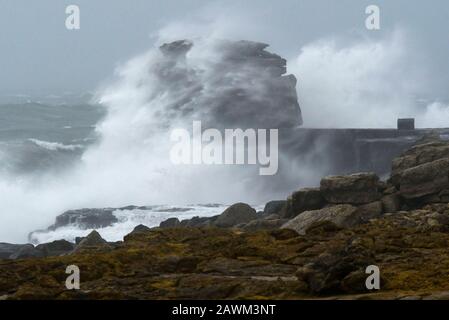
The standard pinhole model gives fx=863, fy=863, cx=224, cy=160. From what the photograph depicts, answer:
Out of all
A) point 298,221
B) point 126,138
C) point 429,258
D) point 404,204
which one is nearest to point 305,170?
point 126,138

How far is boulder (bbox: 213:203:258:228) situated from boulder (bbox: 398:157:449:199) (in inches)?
174

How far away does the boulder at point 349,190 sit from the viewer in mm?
20844

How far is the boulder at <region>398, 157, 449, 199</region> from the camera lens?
2106 centimetres

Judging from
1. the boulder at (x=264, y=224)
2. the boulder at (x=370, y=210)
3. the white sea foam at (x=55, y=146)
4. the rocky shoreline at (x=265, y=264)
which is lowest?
the rocky shoreline at (x=265, y=264)

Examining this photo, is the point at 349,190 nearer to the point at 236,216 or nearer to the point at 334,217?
the point at 334,217

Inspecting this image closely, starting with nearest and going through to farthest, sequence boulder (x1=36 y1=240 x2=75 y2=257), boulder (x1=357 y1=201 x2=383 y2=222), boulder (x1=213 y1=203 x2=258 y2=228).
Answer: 1. boulder (x1=357 y1=201 x2=383 y2=222)
2. boulder (x1=36 y1=240 x2=75 y2=257)
3. boulder (x1=213 y1=203 x2=258 y2=228)

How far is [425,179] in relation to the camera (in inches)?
845

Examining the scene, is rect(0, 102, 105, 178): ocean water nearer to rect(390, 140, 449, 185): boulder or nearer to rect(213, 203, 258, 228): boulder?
rect(213, 203, 258, 228): boulder

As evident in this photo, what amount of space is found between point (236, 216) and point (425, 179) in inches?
212

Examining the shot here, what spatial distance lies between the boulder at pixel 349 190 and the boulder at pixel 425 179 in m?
0.75

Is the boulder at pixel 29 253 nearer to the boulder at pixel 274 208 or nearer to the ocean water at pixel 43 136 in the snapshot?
the boulder at pixel 274 208

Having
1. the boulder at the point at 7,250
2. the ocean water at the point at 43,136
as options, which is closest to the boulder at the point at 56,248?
the boulder at the point at 7,250

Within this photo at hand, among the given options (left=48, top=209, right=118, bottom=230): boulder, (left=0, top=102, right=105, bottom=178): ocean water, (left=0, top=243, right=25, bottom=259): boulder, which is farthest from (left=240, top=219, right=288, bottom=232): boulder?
(left=0, top=102, right=105, bottom=178): ocean water
